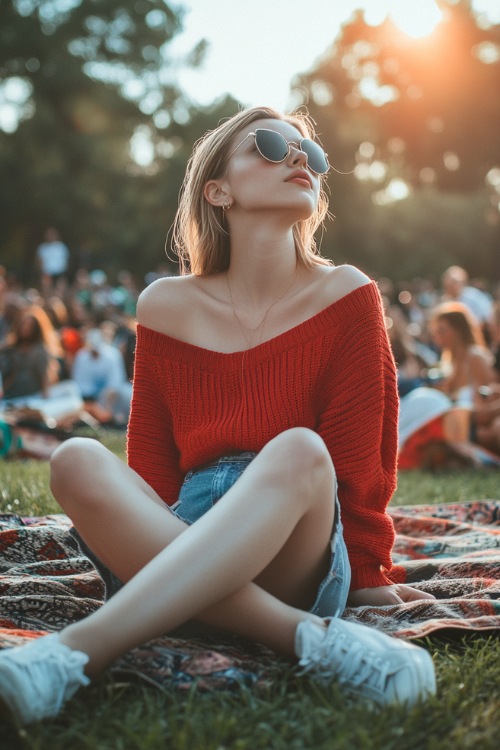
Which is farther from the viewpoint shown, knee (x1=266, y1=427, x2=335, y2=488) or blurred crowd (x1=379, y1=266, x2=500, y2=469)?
blurred crowd (x1=379, y1=266, x2=500, y2=469)

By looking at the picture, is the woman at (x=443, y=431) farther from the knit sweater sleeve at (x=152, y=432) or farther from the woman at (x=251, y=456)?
the knit sweater sleeve at (x=152, y=432)

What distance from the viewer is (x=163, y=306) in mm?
2746

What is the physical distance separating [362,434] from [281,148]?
3.20ft

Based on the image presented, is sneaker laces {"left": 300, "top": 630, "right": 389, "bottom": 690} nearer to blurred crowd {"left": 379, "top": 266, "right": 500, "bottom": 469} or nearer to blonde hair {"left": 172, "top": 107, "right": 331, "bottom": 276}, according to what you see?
blonde hair {"left": 172, "top": 107, "right": 331, "bottom": 276}

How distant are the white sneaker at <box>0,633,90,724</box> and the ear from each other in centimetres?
168

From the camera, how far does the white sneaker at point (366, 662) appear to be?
5.72 ft

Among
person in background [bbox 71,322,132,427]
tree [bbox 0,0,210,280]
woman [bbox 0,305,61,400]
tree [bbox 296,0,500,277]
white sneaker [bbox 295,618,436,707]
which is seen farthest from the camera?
tree [bbox 296,0,500,277]

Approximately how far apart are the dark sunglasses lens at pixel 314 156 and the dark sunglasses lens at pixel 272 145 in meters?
0.08

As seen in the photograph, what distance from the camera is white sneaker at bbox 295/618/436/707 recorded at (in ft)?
5.72

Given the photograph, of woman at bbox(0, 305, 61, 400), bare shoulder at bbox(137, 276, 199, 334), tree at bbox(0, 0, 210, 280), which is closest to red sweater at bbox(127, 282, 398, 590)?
bare shoulder at bbox(137, 276, 199, 334)

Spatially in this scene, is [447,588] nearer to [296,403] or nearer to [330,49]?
[296,403]

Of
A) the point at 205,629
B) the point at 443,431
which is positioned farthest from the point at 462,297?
the point at 205,629

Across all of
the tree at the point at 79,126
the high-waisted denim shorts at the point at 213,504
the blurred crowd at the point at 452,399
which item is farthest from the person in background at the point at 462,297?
the tree at the point at 79,126

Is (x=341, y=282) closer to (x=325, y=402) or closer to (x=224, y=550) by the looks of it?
(x=325, y=402)
